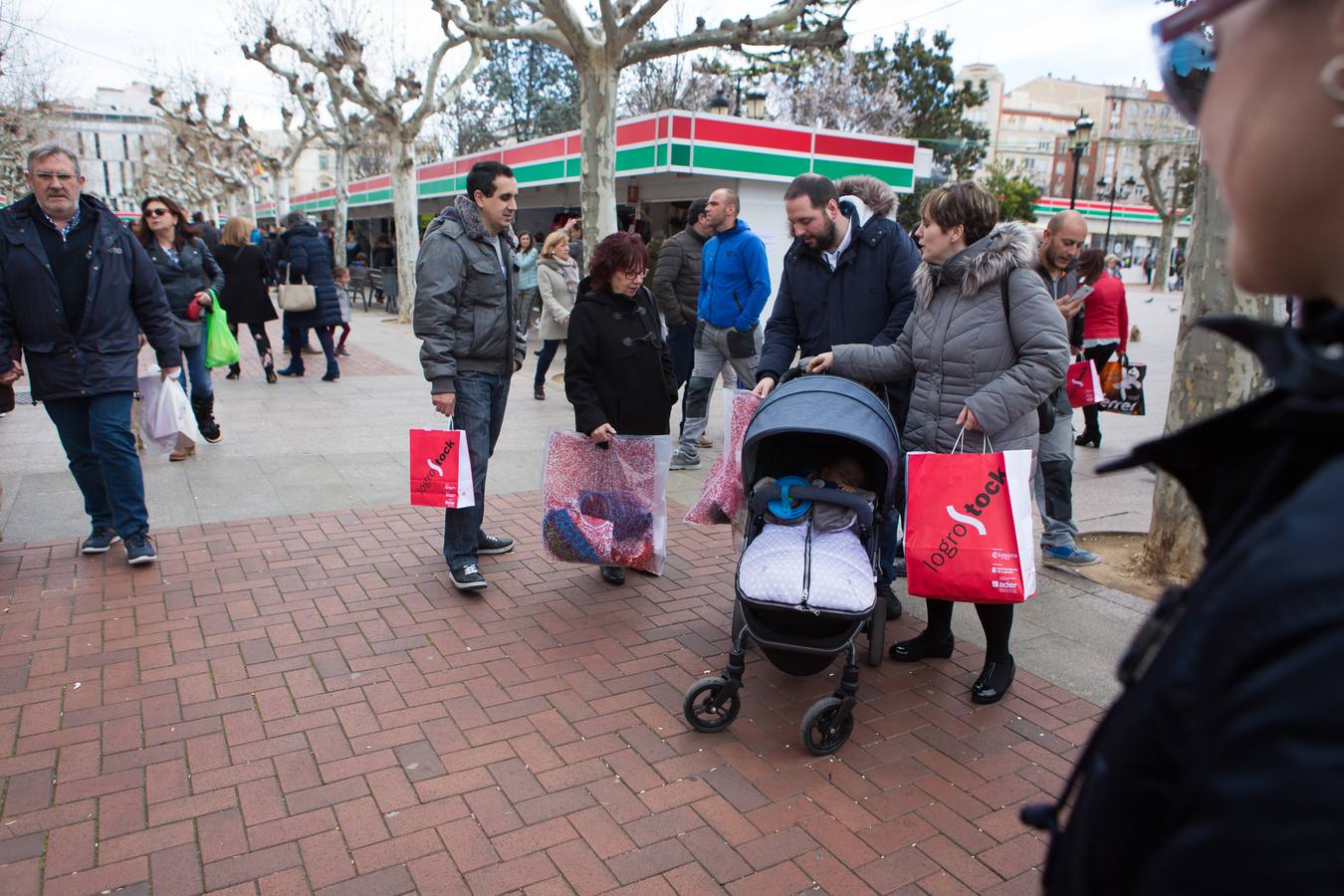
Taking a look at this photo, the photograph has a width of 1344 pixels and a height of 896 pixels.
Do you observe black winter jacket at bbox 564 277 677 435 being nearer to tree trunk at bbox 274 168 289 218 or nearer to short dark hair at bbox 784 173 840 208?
short dark hair at bbox 784 173 840 208

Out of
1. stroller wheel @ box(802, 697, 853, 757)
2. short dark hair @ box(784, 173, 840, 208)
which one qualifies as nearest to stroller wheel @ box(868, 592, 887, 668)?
stroller wheel @ box(802, 697, 853, 757)

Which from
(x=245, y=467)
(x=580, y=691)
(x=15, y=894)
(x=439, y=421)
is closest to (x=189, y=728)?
(x=15, y=894)

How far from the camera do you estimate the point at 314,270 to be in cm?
1153

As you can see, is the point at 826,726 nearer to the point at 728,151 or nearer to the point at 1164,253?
the point at 728,151

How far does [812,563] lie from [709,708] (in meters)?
0.70

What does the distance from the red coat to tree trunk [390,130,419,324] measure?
15.1 m

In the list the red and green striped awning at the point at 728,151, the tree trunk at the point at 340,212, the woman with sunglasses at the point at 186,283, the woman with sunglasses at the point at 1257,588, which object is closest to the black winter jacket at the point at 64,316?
the woman with sunglasses at the point at 186,283

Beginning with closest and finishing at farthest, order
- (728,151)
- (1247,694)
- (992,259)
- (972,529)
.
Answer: (1247,694) → (972,529) → (992,259) → (728,151)

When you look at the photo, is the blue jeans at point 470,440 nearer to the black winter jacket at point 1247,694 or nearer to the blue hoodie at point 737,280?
the blue hoodie at point 737,280

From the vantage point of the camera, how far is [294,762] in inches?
130

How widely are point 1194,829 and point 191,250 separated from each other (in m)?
8.93

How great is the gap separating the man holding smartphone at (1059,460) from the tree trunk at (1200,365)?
1.45ft

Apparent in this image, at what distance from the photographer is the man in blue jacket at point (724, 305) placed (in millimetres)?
7273

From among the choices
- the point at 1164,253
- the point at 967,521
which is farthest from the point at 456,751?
the point at 1164,253
